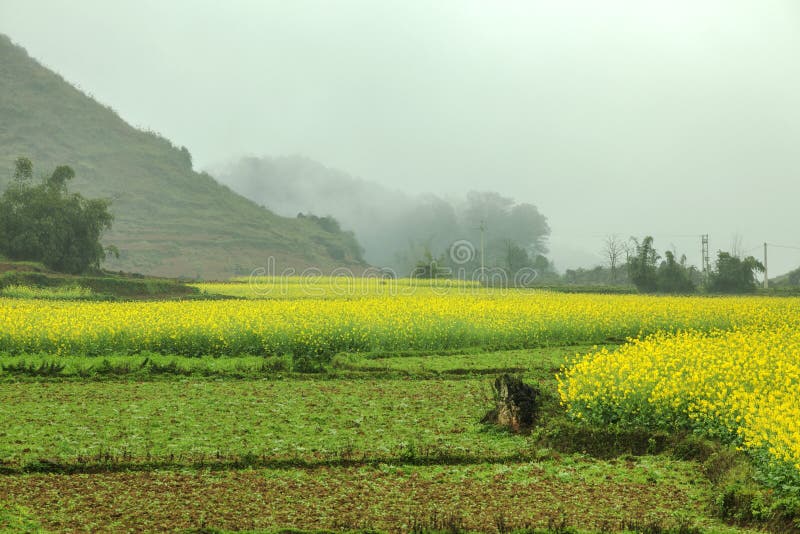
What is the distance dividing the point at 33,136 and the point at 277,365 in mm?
165548

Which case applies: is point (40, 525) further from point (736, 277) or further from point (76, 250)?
point (736, 277)

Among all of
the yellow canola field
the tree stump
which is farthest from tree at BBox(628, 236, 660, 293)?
the tree stump

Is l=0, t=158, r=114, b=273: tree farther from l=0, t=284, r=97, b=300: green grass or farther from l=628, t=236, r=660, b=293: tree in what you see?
l=628, t=236, r=660, b=293: tree

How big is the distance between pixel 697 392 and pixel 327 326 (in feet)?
40.9

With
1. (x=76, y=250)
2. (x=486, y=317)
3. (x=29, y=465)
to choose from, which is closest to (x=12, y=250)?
(x=76, y=250)

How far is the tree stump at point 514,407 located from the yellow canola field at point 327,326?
8.71 m

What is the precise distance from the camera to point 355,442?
11.4 meters

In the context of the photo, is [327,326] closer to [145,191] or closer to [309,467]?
[309,467]

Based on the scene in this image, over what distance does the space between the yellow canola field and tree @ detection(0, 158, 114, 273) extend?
2767cm

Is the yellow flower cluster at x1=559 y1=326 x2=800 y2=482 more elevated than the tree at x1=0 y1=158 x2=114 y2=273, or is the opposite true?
the tree at x1=0 y1=158 x2=114 y2=273

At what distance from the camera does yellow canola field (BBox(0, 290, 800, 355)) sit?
798 inches

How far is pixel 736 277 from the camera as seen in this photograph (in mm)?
60094

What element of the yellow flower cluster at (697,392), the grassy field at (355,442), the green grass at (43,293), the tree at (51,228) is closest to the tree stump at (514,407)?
the grassy field at (355,442)

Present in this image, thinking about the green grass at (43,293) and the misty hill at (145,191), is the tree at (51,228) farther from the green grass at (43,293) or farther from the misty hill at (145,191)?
the misty hill at (145,191)
